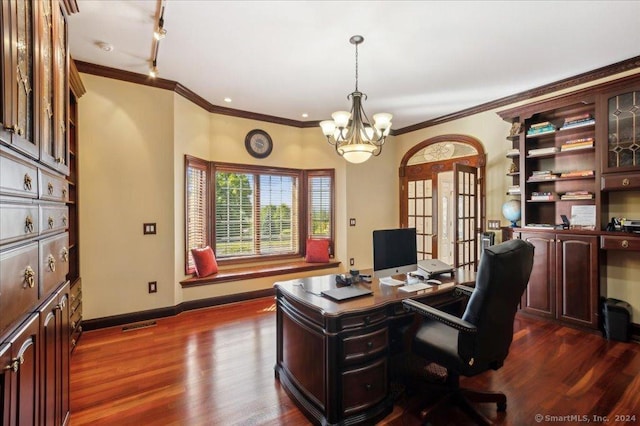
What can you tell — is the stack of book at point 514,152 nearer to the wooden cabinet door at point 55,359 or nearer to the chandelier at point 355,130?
the chandelier at point 355,130

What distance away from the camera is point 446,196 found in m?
4.95

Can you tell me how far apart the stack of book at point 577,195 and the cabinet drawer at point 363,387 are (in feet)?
10.1

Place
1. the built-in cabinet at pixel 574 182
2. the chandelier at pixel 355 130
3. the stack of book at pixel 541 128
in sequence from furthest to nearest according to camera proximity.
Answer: the stack of book at pixel 541 128, the built-in cabinet at pixel 574 182, the chandelier at pixel 355 130

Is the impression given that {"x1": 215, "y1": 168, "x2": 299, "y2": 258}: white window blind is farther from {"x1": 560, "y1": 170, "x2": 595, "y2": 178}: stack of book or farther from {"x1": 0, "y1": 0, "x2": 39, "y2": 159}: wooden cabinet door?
{"x1": 560, "y1": 170, "x2": 595, "y2": 178}: stack of book

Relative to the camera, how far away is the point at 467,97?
4.08 meters

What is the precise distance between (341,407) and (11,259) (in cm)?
172

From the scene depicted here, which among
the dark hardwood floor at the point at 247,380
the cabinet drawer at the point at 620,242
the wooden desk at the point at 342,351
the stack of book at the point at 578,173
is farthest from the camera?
the stack of book at the point at 578,173

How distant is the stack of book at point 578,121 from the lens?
3271 millimetres

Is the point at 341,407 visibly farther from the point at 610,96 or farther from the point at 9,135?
the point at 610,96

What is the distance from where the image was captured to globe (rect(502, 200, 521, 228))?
150 inches

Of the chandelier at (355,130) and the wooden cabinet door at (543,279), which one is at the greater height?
the chandelier at (355,130)

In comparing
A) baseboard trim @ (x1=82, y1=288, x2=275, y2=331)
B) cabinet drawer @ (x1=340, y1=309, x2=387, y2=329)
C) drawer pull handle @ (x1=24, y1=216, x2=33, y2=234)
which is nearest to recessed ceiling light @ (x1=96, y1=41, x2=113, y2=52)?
drawer pull handle @ (x1=24, y1=216, x2=33, y2=234)

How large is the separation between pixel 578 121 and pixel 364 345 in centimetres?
355

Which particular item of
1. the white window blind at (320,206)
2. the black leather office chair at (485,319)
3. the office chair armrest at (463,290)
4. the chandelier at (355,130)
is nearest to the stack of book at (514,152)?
the chandelier at (355,130)
